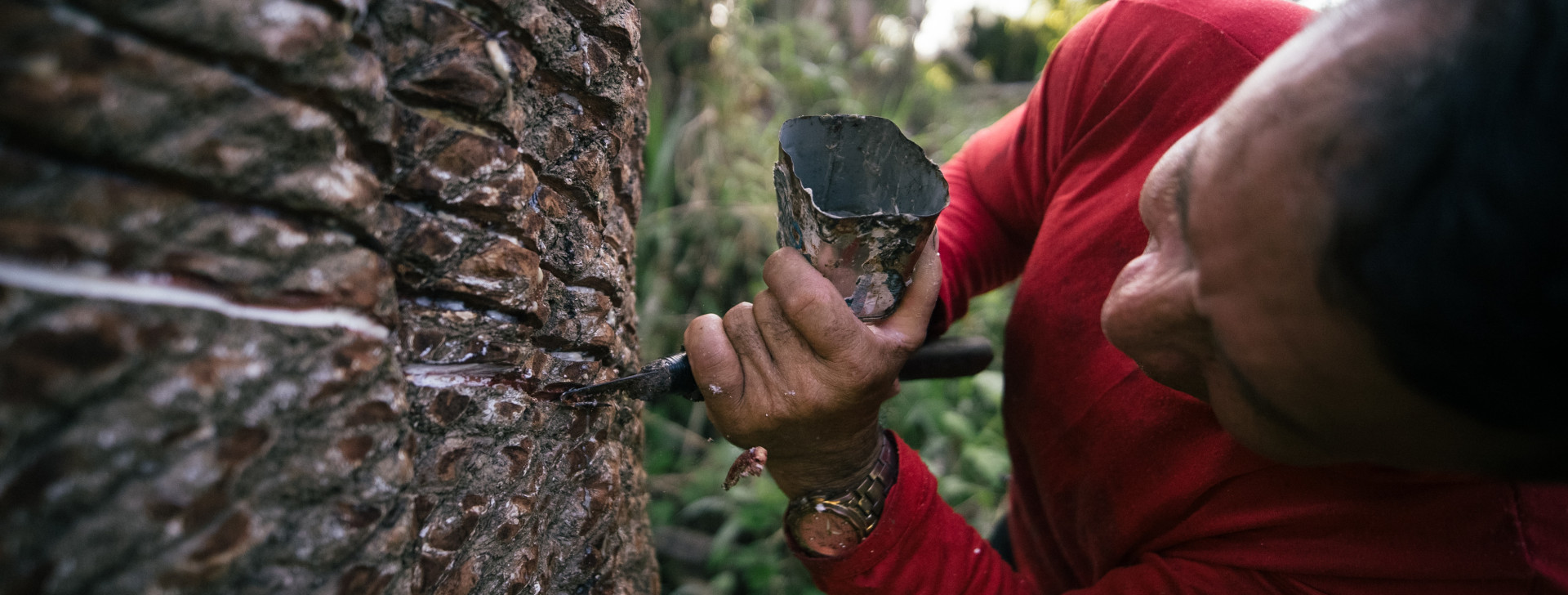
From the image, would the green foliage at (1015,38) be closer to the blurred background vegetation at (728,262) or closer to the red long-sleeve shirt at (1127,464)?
the blurred background vegetation at (728,262)

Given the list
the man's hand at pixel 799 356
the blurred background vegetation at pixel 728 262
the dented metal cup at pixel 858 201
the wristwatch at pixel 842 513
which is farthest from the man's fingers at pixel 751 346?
the blurred background vegetation at pixel 728 262

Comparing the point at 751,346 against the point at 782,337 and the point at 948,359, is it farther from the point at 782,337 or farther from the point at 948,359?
the point at 948,359

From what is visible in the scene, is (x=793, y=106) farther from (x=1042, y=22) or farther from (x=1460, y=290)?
(x=1042, y=22)

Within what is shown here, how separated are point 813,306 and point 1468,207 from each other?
1.98ft

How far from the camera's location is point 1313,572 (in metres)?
0.92

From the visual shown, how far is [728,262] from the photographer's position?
2.96m

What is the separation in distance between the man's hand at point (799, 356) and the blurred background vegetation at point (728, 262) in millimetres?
959

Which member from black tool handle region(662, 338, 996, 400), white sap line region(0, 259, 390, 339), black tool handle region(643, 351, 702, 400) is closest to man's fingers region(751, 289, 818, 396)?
black tool handle region(643, 351, 702, 400)

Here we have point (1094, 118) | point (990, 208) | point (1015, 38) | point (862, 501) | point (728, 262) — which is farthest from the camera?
point (1015, 38)

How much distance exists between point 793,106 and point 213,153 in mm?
3499

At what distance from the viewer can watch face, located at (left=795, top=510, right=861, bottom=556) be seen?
3.73ft

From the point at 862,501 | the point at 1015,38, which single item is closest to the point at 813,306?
the point at 862,501

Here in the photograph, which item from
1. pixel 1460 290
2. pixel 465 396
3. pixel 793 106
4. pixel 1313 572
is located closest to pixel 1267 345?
pixel 1460 290

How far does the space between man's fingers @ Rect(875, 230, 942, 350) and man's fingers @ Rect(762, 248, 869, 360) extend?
0.33 ft
